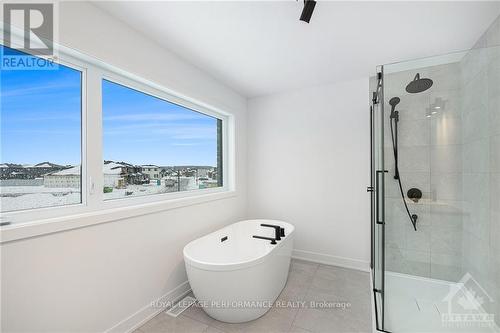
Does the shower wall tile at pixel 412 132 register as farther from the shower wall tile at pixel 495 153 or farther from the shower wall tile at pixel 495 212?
the shower wall tile at pixel 495 212

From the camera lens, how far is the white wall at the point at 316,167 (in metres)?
2.83

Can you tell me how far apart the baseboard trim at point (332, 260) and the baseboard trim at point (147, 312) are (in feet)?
5.35

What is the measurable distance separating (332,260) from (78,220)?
2.83m

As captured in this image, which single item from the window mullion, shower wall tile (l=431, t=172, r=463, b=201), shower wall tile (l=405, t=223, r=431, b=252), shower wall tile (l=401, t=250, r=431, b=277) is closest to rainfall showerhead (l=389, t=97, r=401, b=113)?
shower wall tile (l=431, t=172, r=463, b=201)

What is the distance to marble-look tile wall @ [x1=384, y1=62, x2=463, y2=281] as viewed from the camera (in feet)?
6.48

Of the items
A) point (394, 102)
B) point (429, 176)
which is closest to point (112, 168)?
point (394, 102)

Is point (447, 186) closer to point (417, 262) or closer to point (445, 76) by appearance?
point (417, 262)

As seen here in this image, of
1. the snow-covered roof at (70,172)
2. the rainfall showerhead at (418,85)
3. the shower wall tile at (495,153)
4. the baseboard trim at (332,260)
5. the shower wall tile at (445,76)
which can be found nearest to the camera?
the snow-covered roof at (70,172)

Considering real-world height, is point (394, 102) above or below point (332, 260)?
above

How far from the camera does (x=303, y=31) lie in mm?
1851

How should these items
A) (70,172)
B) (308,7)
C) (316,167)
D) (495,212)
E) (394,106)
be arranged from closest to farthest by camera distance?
(308,7) < (70,172) < (495,212) < (394,106) < (316,167)

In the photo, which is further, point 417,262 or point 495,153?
point 417,262

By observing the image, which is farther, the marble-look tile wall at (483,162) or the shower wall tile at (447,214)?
the shower wall tile at (447,214)

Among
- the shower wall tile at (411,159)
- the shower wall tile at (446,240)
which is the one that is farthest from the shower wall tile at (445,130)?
the shower wall tile at (446,240)
